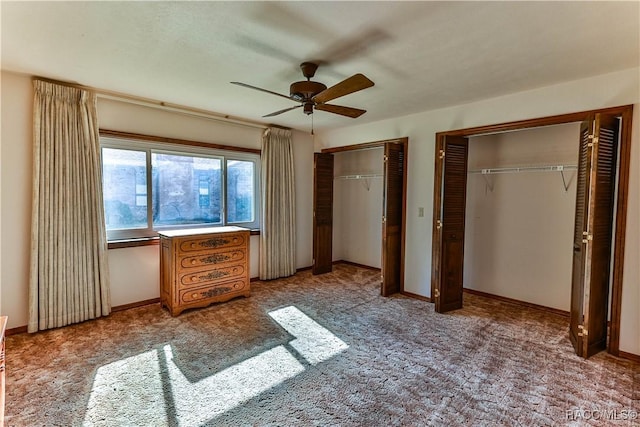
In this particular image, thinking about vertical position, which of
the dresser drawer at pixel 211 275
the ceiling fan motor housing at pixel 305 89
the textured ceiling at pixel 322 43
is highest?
the textured ceiling at pixel 322 43

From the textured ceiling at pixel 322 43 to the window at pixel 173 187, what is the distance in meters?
0.82

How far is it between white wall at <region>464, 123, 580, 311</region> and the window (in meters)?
3.33

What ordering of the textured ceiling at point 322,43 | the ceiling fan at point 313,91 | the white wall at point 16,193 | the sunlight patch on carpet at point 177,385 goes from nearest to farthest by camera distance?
the textured ceiling at point 322,43
the sunlight patch on carpet at point 177,385
the ceiling fan at point 313,91
the white wall at point 16,193

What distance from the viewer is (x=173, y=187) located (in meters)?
4.06

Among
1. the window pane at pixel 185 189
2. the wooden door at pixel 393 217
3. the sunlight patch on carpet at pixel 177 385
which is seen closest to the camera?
the sunlight patch on carpet at pixel 177 385

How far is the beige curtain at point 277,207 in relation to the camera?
4.77m

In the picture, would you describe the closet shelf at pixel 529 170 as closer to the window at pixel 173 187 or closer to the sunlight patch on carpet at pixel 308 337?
the sunlight patch on carpet at pixel 308 337

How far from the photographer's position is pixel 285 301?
3980mm

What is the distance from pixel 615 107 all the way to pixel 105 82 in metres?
4.78

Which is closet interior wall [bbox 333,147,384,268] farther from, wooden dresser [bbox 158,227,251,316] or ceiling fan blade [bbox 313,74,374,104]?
ceiling fan blade [bbox 313,74,374,104]

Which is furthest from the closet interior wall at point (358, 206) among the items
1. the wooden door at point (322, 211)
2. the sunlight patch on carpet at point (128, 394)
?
the sunlight patch on carpet at point (128, 394)

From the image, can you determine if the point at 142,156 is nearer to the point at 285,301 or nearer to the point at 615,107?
the point at 285,301

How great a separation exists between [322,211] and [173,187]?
2.37m

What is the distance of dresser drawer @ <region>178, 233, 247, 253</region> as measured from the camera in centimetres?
350
